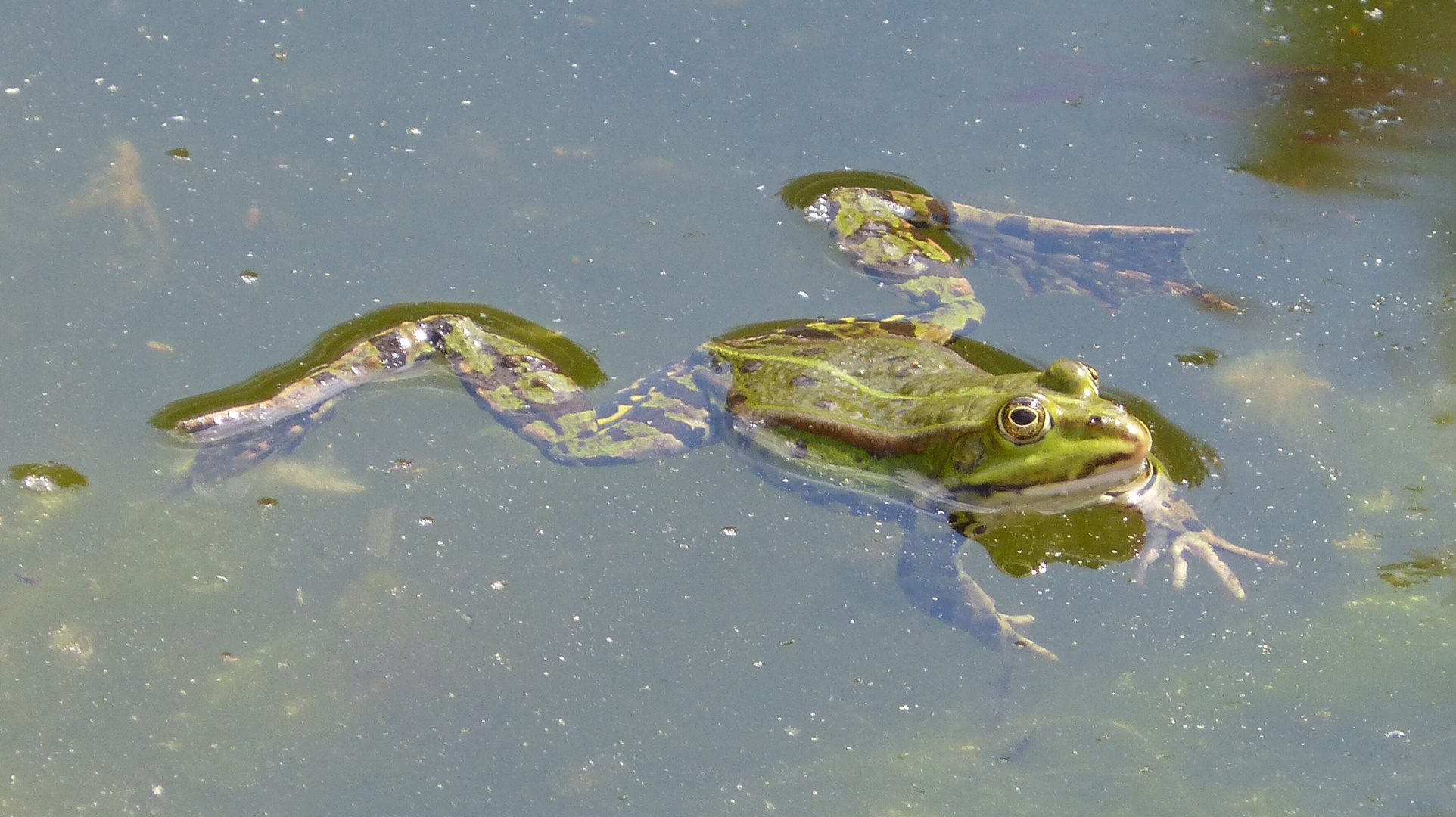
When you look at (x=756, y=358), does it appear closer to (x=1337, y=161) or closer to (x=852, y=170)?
(x=852, y=170)

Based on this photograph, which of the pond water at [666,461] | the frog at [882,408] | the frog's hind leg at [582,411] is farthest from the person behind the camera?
the frog's hind leg at [582,411]

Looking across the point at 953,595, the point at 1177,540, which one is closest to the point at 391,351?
the point at 953,595

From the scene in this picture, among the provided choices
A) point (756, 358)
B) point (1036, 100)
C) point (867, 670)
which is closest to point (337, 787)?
point (867, 670)

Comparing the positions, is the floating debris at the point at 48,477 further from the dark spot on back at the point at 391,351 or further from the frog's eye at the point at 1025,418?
the frog's eye at the point at 1025,418

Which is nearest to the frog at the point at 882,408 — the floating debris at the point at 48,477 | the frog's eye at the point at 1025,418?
the frog's eye at the point at 1025,418

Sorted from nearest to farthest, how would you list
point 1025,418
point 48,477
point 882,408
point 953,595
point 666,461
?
point 1025,418 < point 953,595 < point 48,477 < point 882,408 < point 666,461

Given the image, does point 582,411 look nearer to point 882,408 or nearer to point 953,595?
point 882,408
